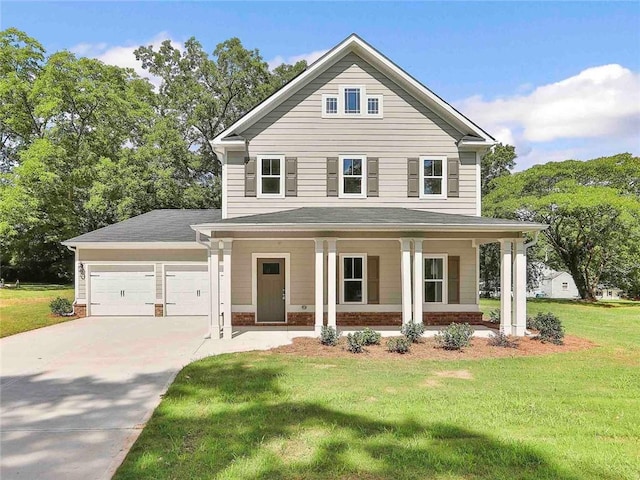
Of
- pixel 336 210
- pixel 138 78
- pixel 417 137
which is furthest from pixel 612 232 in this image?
pixel 138 78

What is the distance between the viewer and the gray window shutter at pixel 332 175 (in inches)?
522

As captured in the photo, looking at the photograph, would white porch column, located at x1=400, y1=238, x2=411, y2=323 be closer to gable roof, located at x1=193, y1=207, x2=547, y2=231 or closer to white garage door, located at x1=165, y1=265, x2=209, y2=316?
gable roof, located at x1=193, y1=207, x2=547, y2=231

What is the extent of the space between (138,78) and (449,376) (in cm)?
3474

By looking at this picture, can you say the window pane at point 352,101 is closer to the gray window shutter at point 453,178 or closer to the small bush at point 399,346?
the gray window shutter at point 453,178

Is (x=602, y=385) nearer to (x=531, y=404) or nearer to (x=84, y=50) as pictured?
(x=531, y=404)

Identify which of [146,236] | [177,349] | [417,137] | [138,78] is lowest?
[177,349]

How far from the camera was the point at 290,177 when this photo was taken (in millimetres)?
13148

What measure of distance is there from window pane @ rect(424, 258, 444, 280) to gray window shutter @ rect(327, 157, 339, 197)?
3.93 m

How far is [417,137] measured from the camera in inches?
528

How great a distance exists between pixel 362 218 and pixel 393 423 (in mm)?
6956

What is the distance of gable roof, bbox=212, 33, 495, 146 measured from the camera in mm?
12898

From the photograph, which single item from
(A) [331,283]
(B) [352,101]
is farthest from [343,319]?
(B) [352,101]

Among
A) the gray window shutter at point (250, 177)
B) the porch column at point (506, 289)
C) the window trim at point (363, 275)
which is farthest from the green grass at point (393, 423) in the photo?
the gray window shutter at point (250, 177)

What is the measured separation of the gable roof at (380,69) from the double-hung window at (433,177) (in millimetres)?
1129
